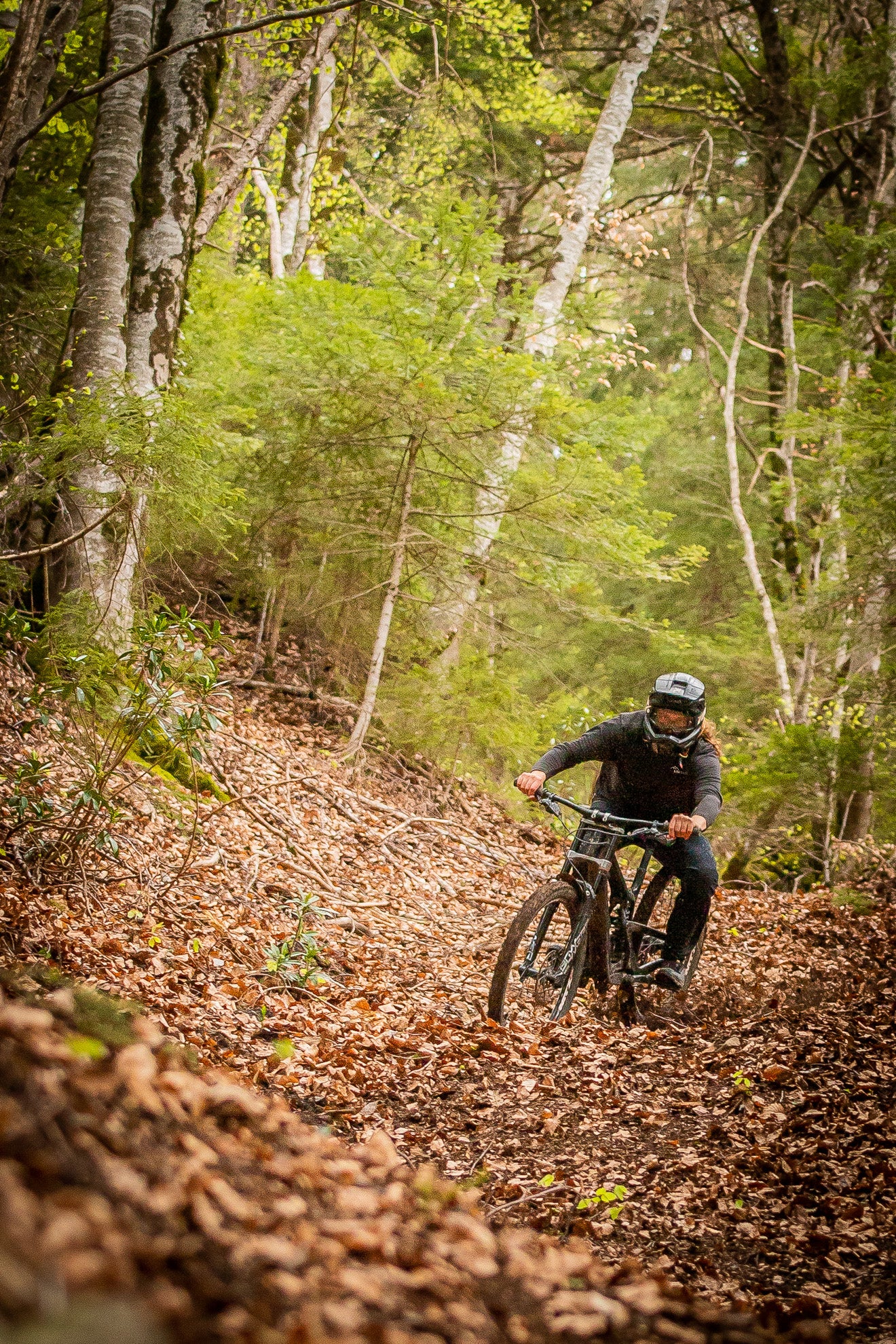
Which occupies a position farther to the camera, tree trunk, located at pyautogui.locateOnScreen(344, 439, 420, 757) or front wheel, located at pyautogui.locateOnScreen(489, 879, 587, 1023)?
tree trunk, located at pyautogui.locateOnScreen(344, 439, 420, 757)

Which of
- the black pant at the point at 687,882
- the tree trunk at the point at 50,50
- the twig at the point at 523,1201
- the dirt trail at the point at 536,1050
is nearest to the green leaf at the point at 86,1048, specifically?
the dirt trail at the point at 536,1050

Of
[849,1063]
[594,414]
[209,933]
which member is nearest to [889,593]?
[594,414]

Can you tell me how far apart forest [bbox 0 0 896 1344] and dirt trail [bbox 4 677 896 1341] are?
0.11 ft

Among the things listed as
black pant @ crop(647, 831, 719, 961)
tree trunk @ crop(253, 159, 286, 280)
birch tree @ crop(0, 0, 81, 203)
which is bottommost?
black pant @ crop(647, 831, 719, 961)

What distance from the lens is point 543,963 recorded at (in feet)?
21.0

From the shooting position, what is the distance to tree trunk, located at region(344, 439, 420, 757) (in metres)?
10.4

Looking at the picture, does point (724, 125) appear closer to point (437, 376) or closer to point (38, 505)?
point (437, 376)

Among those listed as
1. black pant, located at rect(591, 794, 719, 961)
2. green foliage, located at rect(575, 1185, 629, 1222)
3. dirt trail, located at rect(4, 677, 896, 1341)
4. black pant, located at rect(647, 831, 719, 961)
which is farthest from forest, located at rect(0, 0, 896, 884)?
green foliage, located at rect(575, 1185, 629, 1222)

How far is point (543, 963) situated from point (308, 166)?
1285cm

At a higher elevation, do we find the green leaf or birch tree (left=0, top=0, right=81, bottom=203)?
birch tree (left=0, top=0, right=81, bottom=203)

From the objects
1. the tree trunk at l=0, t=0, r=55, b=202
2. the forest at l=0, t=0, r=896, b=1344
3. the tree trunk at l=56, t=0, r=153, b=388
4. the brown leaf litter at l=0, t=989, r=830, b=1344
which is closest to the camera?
the brown leaf litter at l=0, t=989, r=830, b=1344

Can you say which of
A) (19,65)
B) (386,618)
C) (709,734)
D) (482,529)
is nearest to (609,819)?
(709,734)

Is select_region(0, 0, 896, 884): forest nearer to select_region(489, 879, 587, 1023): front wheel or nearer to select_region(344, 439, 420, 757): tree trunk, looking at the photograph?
select_region(344, 439, 420, 757): tree trunk

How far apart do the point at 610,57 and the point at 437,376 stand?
1030 cm
